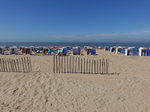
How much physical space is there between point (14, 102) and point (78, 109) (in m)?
2.36

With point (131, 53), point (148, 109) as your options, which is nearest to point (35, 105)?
point (148, 109)

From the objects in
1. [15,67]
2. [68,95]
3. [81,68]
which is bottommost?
[68,95]

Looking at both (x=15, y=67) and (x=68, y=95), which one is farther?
(x=15, y=67)

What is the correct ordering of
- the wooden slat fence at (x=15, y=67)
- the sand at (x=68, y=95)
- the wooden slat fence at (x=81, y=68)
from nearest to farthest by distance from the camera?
the sand at (x=68, y=95) → the wooden slat fence at (x=15, y=67) → the wooden slat fence at (x=81, y=68)

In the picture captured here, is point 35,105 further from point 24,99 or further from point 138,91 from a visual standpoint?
point 138,91

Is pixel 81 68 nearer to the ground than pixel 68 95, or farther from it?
farther from it

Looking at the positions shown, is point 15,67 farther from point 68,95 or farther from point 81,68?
point 68,95

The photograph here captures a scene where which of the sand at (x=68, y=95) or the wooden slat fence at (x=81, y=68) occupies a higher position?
the wooden slat fence at (x=81, y=68)

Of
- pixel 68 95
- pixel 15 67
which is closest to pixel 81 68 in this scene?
pixel 68 95

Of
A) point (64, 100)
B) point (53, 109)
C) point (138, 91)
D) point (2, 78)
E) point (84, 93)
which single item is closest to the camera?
point (53, 109)

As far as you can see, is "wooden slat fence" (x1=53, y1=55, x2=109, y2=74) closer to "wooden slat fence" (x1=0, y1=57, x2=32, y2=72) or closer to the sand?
the sand

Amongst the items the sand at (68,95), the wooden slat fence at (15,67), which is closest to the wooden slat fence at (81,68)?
the sand at (68,95)

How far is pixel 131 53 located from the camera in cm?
1961

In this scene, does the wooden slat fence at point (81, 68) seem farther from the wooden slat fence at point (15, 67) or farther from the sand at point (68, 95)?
the wooden slat fence at point (15, 67)
